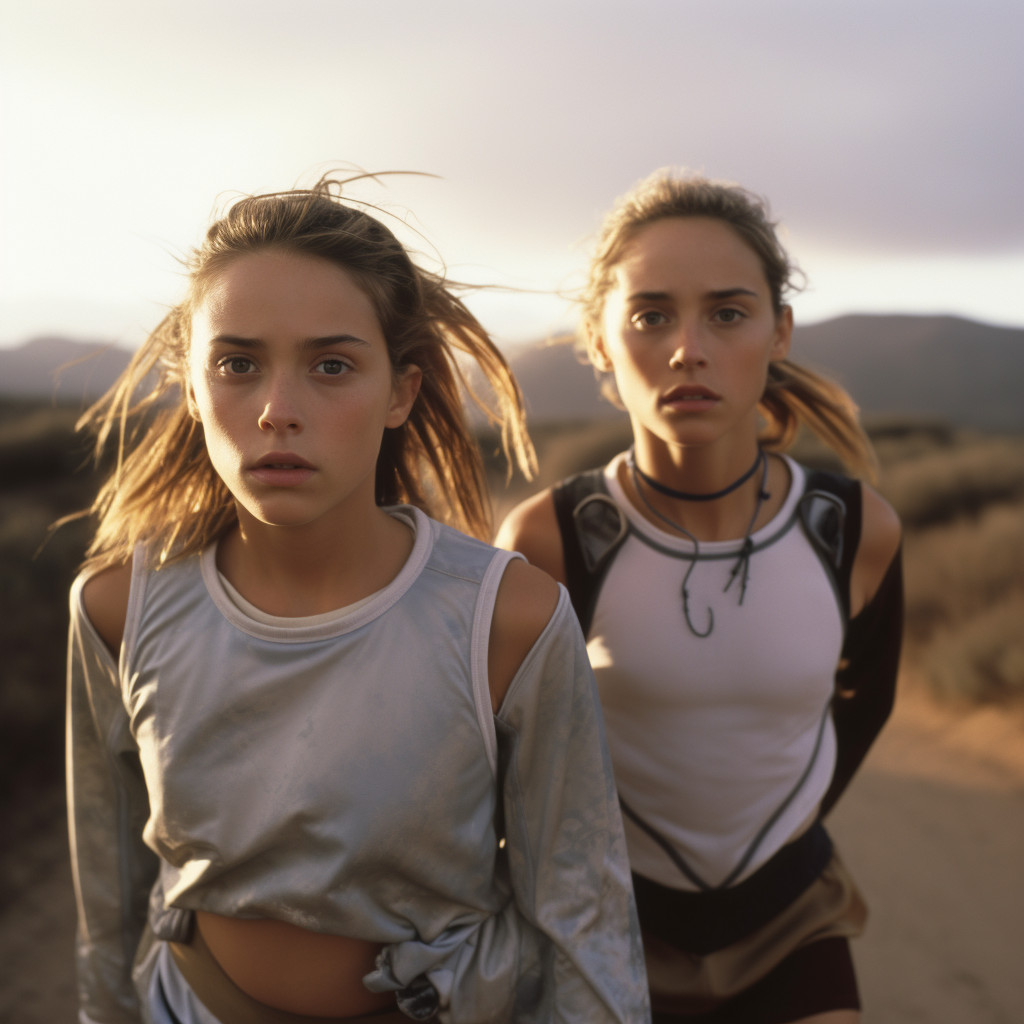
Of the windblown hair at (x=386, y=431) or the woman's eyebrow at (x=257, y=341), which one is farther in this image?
the windblown hair at (x=386, y=431)

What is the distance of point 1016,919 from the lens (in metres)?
3.84

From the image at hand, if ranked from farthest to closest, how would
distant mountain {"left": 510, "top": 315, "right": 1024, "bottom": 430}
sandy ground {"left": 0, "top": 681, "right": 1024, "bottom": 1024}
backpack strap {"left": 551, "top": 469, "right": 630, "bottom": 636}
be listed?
distant mountain {"left": 510, "top": 315, "right": 1024, "bottom": 430}, sandy ground {"left": 0, "top": 681, "right": 1024, "bottom": 1024}, backpack strap {"left": 551, "top": 469, "right": 630, "bottom": 636}

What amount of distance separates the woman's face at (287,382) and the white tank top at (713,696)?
0.79 metres

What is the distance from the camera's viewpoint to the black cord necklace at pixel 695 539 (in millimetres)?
1918

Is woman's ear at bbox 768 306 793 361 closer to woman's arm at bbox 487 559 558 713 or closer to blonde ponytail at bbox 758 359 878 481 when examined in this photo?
blonde ponytail at bbox 758 359 878 481

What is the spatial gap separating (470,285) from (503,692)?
0.81m

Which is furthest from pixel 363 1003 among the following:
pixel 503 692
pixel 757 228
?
pixel 757 228

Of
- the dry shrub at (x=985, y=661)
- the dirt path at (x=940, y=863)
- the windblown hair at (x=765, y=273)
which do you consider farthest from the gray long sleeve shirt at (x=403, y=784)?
the dry shrub at (x=985, y=661)

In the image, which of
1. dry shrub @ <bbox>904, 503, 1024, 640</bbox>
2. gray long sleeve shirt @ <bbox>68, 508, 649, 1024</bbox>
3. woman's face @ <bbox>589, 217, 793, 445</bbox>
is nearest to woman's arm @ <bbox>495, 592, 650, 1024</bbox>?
gray long sleeve shirt @ <bbox>68, 508, 649, 1024</bbox>

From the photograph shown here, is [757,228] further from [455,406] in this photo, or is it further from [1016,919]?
[1016,919]

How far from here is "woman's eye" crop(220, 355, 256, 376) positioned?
1.38 meters

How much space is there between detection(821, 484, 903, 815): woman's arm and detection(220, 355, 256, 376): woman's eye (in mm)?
1441

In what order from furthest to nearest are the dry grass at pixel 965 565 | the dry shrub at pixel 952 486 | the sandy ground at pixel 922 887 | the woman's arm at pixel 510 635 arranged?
1. the dry shrub at pixel 952 486
2. the dry grass at pixel 965 565
3. the sandy ground at pixel 922 887
4. the woman's arm at pixel 510 635

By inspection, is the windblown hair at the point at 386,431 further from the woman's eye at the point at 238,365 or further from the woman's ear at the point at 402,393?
the woman's eye at the point at 238,365
